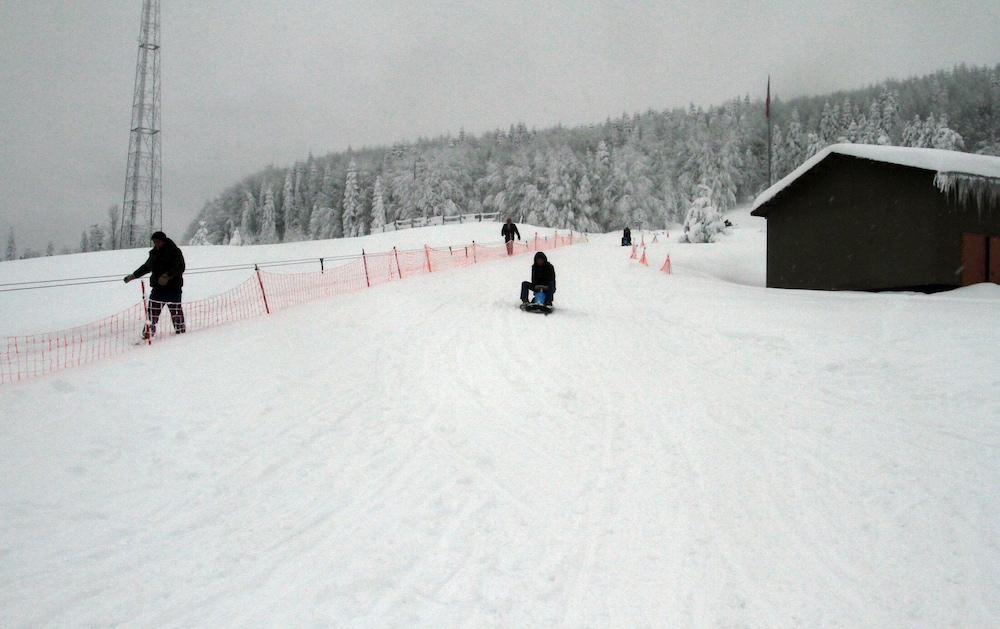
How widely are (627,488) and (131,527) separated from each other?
415 centimetres

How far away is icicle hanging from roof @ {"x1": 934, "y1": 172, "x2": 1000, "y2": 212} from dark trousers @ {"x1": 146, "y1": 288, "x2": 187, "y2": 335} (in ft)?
64.2

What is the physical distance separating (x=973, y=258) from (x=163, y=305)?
2150 centimetres

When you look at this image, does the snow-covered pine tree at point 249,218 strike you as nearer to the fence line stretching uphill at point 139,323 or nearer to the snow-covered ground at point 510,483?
the fence line stretching uphill at point 139,323

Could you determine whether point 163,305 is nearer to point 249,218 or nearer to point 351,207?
point 351,207

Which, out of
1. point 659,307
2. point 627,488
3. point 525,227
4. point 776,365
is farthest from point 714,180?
point 627,488

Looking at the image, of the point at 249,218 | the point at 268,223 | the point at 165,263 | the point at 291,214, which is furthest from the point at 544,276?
the point at 249,218

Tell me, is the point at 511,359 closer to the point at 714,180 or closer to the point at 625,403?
the point at 625,403

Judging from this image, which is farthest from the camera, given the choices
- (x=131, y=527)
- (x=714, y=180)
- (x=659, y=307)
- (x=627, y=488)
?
(x=714, y=180)

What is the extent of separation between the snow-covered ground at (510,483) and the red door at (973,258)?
7214mm

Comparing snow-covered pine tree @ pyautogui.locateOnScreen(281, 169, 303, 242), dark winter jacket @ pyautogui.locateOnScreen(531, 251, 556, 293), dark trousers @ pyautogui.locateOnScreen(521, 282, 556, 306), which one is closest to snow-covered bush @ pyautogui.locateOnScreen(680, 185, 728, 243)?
dark winter jacket @ pyautogui.locateOnScreen(531, 251, 556, 293)

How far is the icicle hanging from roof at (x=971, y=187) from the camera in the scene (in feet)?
48.3

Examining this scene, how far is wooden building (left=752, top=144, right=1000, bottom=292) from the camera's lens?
15.4m

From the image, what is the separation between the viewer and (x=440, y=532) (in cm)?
417

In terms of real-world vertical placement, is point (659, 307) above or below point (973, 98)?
below
